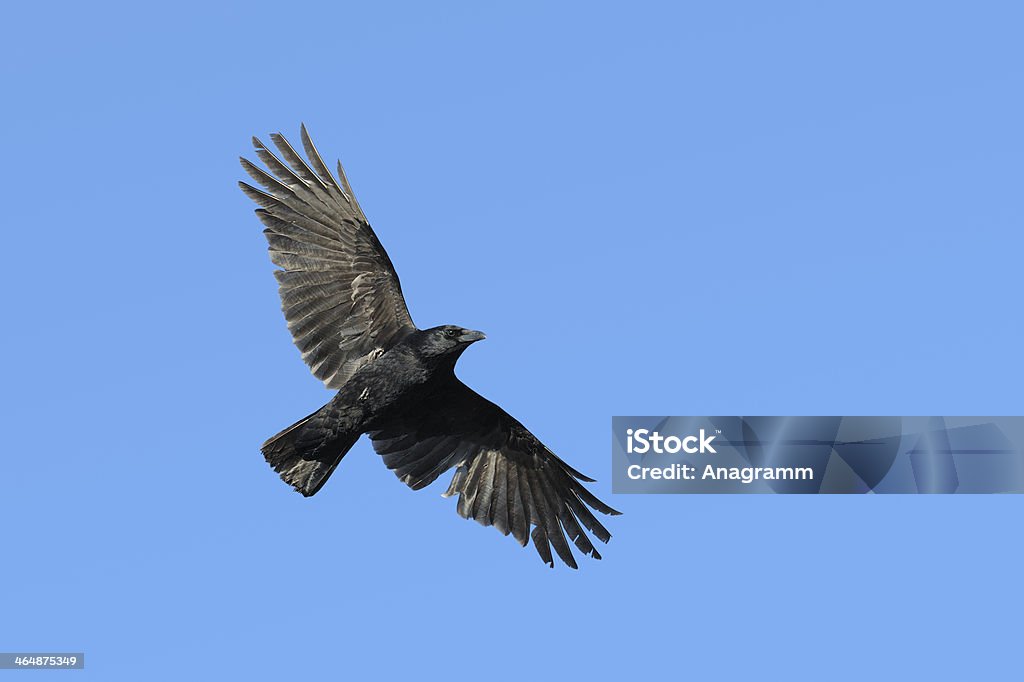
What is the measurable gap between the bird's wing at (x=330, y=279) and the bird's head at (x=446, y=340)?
41 centimetres

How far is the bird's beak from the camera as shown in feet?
59.5

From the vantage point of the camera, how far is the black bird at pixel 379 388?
18.3 meters

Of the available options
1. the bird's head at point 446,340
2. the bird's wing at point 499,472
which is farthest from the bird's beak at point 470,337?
the bird's wing at point 499,472

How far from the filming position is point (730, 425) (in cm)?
2014

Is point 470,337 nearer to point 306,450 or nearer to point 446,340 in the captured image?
point 446,340

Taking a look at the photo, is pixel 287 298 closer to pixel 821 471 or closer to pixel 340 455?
pixel 340 455

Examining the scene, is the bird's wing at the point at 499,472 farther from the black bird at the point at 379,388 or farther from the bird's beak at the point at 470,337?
the bird's beak at the point at 470,337

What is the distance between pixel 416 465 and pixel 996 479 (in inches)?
246

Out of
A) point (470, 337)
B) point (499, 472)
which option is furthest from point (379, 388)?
point (499, 472)

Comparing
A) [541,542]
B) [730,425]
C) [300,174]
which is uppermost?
[300,174]

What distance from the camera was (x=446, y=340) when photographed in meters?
18.1

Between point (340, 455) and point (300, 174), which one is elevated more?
point (300, 174)

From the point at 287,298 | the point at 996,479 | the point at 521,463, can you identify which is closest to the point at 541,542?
the point at 521,463

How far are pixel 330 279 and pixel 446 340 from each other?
1446 mm
